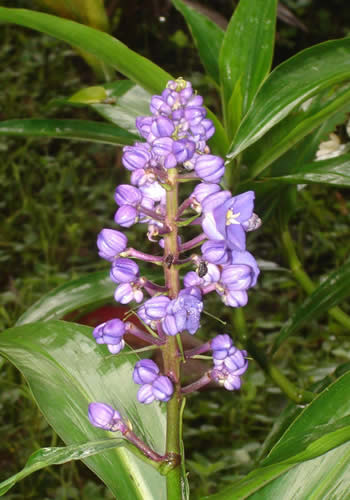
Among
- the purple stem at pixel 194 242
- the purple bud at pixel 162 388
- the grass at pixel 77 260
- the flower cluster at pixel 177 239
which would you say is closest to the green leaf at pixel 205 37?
the grass at pixel 77 260

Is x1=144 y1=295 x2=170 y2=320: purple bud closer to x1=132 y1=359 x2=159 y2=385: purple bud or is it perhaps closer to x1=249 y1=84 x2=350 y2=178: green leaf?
x1=132 y1=359 x2=159 y2=385: purple bud

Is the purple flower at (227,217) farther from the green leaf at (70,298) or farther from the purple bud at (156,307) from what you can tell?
the green leaf at (70,298)

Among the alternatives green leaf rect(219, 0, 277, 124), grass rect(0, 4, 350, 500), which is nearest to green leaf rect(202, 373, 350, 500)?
green leaf rect(219, 0, 277, 124)

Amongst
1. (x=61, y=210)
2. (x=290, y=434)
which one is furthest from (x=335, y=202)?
(x=290, y=434)

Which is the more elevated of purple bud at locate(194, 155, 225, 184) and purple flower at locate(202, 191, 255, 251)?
purple bud at locate(194, 155, 225, 184)

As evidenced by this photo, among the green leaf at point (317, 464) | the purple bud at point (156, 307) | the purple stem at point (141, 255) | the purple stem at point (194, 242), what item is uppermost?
the purple stem at point (194, 242)

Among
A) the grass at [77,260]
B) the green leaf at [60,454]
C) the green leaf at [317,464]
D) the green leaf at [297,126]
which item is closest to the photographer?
the green leaf at [60,454]
